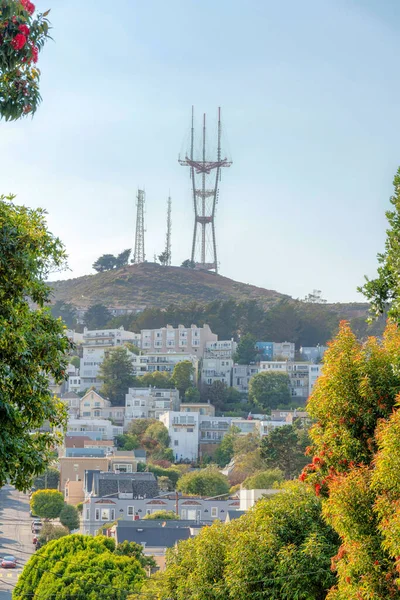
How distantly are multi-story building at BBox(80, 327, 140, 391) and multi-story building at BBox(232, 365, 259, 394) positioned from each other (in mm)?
13674

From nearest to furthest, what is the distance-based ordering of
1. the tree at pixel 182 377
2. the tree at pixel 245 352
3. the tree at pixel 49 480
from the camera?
the tree at pixel 49 480
the tree at pixel 182 377
the tree at pixel 245 352

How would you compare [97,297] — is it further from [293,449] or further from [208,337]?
[293,449]

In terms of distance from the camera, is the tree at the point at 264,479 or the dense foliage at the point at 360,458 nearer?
the dense foliage at the point at 360,458

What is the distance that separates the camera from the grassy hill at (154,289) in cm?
16412

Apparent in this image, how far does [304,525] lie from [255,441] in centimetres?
6685

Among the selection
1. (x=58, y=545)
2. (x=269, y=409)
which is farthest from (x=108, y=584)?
(x=269, y=409)

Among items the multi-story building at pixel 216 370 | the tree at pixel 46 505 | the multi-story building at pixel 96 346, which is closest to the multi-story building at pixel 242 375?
the multi-story building at pixel 216 370

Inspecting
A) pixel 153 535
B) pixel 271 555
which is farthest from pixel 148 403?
pixel 271 555

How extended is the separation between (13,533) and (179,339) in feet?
206

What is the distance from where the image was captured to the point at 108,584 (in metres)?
33.4

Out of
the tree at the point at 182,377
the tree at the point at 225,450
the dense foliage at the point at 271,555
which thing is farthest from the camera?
the tree at the point at 182,377

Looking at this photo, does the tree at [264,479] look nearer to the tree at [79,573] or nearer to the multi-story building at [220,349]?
the tree at [79,573]

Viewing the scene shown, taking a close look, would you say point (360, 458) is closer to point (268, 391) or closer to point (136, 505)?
point (136, 505)

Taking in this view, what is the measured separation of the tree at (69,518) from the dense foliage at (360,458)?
5061cm
